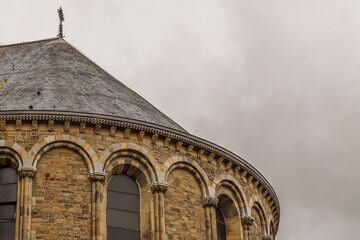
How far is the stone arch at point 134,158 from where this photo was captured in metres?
27.4

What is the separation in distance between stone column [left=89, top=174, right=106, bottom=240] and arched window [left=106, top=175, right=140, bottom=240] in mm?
559

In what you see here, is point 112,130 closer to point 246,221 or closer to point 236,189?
Answer: point 236,189

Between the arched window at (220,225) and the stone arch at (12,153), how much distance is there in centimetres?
740

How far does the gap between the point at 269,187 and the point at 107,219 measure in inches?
314

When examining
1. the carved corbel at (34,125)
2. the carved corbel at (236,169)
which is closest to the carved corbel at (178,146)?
the carved corbel at (236,169)

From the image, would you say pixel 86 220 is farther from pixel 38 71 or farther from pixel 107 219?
pixel 38 71

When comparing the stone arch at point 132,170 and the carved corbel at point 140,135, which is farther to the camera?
A: the carved corbel at point 140,135

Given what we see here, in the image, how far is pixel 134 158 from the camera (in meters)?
27.8

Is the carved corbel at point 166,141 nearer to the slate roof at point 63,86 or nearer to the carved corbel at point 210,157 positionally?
the slate roof at point 63,86

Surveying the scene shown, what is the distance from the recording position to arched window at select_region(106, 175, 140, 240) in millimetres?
26812

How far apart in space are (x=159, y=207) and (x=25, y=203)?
4320mm

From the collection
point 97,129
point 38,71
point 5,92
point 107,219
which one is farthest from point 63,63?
point 107,219

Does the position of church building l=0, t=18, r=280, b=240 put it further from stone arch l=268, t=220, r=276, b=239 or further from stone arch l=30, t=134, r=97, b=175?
stone arch l=268, t=220, r=276, b=239

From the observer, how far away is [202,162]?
29.2 m
